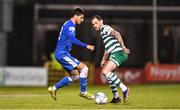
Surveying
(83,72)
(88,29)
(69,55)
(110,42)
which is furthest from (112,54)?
(88,29)

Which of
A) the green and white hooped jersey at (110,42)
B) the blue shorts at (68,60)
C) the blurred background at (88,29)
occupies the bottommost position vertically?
the blue shorts at (68,60)

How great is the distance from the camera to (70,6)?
4903 centimetres

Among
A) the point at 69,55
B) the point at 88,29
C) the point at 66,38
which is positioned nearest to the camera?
the point at 66,38

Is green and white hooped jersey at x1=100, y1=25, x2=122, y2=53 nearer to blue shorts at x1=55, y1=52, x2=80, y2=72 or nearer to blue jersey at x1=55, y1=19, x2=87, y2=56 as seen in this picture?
blue jersey at x1=55, y1=19, x2=87, y2=56

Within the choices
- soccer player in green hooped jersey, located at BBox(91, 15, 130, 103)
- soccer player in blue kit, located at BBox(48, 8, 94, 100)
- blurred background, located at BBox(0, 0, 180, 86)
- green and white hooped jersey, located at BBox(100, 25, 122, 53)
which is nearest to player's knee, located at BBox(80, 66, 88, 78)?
soccer player in blue kit, located at BBox(48, 8, 94, 100)

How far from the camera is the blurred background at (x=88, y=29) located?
4741 cm

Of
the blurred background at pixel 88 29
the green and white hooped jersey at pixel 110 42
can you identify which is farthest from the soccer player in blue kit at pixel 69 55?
the blurred background at pixel 88 29

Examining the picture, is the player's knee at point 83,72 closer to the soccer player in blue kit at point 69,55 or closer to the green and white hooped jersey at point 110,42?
the soccer player in blue kit at point 69,55

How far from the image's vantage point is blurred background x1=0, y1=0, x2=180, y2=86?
47.4 m

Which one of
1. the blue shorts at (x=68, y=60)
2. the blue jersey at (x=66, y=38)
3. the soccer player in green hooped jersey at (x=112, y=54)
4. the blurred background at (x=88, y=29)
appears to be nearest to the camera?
the soccer player in green hooped jersey at (x=112, y=54)

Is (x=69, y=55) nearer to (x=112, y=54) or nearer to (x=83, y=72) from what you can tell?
(x=83, y=72)

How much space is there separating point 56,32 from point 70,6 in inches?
85.3

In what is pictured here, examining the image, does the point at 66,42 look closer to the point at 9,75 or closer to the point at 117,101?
the point at 117,101

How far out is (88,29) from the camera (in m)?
48.5
